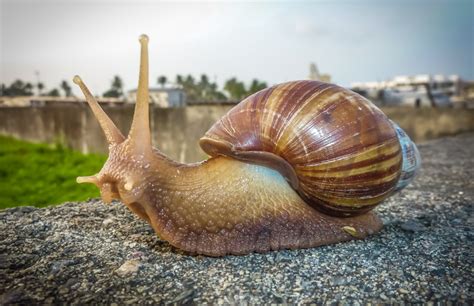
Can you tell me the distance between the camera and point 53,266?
8.65ft

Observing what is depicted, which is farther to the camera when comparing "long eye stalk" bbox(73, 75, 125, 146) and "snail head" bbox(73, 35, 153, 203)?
"long eye stalk" bbox(73, 75, 125, 146)

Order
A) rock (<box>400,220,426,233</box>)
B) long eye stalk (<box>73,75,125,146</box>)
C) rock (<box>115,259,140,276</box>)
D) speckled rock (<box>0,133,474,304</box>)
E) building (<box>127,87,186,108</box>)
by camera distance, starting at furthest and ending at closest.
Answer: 1. building (<box>127,87,186,108</box>)
2. rock (<box>400,220,426,233</box>)
3. long eye stalk (<box>73,75,125,146</box>)
4. rock (<box>115,259,140,276</box>)
5. speckled rock (<box>0,133,474,304</box>)

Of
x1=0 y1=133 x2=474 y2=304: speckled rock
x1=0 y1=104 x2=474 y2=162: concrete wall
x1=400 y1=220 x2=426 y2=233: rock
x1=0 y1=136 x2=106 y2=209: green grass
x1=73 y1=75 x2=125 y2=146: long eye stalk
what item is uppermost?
x1=73 y1=75 x2=125 y2=146: long eye stalk

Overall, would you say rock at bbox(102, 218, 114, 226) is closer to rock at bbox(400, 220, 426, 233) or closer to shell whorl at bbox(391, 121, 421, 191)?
shell whorl at bbox(391, 121, 421, 191)

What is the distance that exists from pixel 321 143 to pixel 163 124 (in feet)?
22.6

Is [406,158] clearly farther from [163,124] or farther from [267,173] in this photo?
[163,124]

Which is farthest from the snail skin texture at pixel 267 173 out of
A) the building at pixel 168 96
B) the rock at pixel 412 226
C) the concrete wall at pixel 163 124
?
the building at pixel 168 96

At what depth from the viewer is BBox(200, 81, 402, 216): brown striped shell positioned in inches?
114

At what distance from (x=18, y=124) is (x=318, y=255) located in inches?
443

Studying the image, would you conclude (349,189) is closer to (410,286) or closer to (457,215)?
(410,286)

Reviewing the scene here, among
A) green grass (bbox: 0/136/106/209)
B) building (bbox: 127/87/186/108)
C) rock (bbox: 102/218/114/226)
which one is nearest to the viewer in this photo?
rock (bbox: 102/218/114/226)

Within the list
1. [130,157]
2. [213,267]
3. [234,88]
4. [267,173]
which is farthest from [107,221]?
[234,88]

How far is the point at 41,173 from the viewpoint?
8617mm

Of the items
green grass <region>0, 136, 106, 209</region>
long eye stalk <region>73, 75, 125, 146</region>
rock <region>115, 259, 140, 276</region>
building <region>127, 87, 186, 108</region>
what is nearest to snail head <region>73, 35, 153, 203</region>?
long eye stalk <region>73, 75, 125, 146</region>
